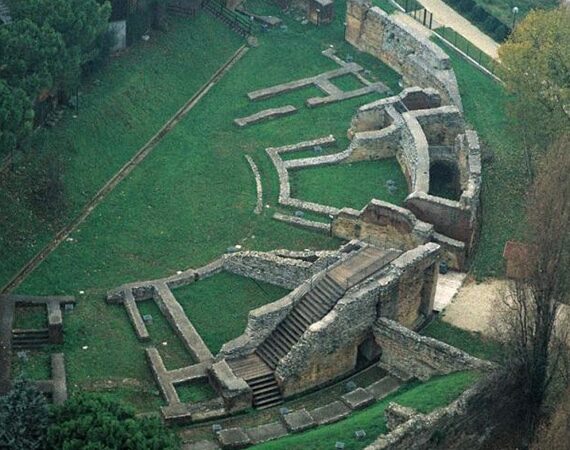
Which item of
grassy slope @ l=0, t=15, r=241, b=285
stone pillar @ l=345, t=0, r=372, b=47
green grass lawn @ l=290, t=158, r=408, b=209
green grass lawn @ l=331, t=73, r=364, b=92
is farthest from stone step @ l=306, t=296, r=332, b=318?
stone pillar @ l=345, t=0, r=372, b=47

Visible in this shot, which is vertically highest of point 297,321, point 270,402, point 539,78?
point 539,78

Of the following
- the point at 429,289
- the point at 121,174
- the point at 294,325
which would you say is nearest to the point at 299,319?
the point at 294,325

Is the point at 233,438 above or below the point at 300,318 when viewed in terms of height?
below

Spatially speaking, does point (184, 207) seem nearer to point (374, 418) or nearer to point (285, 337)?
point (285, 337)

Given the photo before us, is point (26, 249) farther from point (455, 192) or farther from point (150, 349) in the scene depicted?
point (455, 192)

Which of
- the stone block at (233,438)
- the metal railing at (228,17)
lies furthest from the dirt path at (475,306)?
the metal railing at (228,17)

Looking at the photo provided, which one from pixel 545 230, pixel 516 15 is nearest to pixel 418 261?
pixel 545 230
